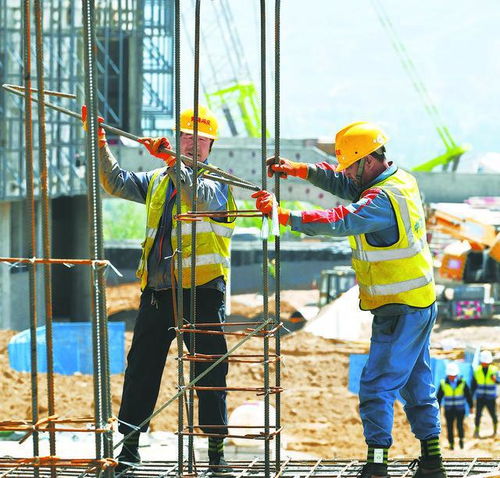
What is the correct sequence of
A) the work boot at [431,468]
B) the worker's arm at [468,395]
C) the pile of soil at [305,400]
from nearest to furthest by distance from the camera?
1. the work boot at [431,468]
2. the pile of soil at [305,400]
3. the worker's arm at [468,395]

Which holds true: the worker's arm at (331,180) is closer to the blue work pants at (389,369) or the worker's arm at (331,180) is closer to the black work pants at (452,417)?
the blue work pants at (389,369)

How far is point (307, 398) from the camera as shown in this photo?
21844 millimetres

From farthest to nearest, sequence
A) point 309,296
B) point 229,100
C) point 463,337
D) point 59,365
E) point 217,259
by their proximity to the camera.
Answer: point 229,100
point 309,296
point 463,337
point 59,365
point 217,259

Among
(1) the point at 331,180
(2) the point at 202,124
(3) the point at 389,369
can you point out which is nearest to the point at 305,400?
(1) the point at 331,180

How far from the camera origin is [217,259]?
7020 millimetres

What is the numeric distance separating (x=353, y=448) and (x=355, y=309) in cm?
1032

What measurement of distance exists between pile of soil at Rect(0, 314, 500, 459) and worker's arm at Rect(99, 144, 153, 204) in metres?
10.1

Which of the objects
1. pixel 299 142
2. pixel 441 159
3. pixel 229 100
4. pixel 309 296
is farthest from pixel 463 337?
pixel 229 100

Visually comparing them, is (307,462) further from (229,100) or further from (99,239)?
(229,100)

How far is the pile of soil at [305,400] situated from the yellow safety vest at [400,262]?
10.3m

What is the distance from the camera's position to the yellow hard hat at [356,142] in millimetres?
6551

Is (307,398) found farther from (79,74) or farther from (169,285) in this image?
(169,285)

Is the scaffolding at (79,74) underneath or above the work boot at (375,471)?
above

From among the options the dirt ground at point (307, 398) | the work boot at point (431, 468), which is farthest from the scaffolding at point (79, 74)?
the work boot at point (431, 468)
